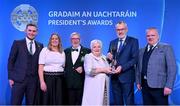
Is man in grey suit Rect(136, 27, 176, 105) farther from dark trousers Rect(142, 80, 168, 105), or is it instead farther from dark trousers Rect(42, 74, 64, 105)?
dark trousers Rect(42, 74, 64, 105)

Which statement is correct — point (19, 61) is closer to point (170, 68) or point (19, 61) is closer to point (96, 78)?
point (96, 78)

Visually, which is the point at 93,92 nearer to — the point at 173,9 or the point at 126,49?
the point at 126,49

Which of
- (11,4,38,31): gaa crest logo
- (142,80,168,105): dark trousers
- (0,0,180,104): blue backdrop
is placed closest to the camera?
(142,80,168,105): dark trousers

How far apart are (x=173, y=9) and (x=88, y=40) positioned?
1.50 m

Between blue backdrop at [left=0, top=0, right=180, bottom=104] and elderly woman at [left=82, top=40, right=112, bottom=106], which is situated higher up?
blue backdrop at [left=0, top=0, right=180, bottom=104]

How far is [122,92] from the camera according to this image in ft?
18.0

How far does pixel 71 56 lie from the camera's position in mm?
5543

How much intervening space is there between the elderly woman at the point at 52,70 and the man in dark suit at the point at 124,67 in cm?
80

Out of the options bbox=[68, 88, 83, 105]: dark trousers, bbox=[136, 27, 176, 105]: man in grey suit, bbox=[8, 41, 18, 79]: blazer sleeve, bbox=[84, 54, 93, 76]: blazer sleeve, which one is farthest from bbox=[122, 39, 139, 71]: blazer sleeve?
bbox=[8, 41, 18, 79]: blazer sleeve

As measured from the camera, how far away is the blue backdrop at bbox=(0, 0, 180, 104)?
6.04 meters

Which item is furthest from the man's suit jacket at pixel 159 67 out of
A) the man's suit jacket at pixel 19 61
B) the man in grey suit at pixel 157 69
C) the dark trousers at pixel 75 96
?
the man's suit jacket at pixel 19 61

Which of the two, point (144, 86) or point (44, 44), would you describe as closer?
point (144, 86)

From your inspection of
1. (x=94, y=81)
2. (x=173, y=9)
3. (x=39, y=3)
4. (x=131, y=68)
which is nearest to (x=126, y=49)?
(x=131, y=68)

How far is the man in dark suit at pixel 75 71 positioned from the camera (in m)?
5.49
